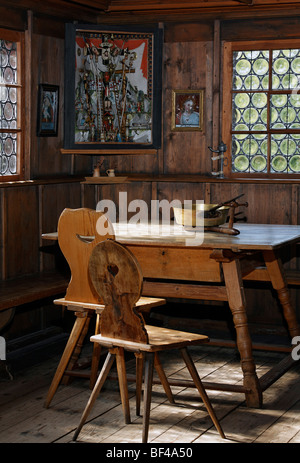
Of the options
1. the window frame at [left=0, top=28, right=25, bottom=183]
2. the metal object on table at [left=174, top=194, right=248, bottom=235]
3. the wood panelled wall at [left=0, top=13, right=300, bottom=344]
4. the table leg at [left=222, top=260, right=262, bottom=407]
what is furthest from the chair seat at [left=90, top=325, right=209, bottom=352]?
the window frame at [left=0, top=28, right=25, bottom=183]

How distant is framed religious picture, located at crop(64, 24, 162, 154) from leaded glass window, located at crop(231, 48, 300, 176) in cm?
76

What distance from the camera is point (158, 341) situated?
4266 mm

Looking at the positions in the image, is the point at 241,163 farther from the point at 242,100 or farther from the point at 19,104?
the point at 19,104

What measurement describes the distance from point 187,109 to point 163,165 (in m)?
0.58

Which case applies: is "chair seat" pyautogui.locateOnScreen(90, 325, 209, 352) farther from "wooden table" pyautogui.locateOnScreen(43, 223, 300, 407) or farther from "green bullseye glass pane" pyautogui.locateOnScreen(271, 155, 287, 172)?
"green bullseye glass pane" pyautogui.locateOnScreen(271, 155, 287, 172)

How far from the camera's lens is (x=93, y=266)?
4.24 meters

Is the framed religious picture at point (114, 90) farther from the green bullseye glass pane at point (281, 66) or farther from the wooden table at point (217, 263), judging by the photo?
the wooden table at point (217, 263)

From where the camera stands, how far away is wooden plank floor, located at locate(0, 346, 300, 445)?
451cm

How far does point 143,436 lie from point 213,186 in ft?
11.4

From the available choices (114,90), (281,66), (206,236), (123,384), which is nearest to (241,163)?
(281,66)

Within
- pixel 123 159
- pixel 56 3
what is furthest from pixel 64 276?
pixel 56 3

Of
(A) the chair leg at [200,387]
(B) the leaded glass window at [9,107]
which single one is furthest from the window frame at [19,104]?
(A) the chair leg at [200,387]

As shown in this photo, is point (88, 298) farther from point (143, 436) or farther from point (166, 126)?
point (166, 126)
